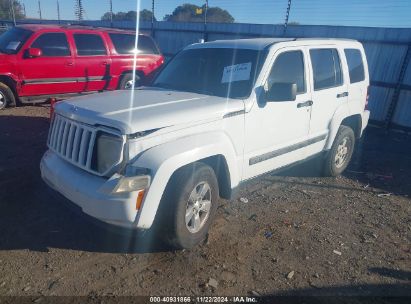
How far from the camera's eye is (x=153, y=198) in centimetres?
297

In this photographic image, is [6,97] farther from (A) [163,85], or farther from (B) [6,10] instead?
(B) [6,10]

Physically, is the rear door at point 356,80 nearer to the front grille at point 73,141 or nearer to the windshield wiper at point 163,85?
the windshield wiper at point 163,85

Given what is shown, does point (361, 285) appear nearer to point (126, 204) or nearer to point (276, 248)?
point (276, 248)

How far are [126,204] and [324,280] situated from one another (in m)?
1.87

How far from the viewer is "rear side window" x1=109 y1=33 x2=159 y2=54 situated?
9695mm

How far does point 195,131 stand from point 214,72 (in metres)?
1.19

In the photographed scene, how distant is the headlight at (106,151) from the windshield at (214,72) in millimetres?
1441

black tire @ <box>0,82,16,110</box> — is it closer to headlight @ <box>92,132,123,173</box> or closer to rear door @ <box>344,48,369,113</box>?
headlight @ <box>92,132,123,173</box>

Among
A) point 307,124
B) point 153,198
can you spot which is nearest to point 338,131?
point 307,124

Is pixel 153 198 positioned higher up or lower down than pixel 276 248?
higher up

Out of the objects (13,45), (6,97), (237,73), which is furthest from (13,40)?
(237,73)

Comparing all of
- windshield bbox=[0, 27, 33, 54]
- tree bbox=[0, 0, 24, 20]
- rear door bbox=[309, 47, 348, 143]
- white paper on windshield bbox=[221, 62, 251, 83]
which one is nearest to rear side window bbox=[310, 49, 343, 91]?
rear door bbox=[309, 47, 348, 143]

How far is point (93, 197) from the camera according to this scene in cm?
297

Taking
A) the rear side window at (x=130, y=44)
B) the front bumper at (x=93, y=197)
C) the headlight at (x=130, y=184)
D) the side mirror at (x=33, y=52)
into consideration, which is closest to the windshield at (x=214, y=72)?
the headlight at (x=130, y=184)
